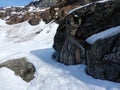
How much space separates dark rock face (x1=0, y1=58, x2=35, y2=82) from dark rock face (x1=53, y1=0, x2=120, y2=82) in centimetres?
290

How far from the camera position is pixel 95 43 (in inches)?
806

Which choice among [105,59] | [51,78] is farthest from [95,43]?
[51,78]

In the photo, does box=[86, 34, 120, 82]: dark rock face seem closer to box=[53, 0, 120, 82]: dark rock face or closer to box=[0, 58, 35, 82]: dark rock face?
box=[53, 0, 120, 82]: dark rock face

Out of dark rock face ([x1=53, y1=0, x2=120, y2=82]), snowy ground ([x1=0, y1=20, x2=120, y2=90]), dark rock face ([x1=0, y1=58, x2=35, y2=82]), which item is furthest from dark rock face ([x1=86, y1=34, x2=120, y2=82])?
dark rock face ([x1=0, y1=58, x2=35, y2=82])

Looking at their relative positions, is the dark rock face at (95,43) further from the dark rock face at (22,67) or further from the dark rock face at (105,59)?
the dark rock face at (22,67)

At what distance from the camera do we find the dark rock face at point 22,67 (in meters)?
24.8

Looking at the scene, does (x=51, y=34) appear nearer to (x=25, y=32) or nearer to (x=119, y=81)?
(x=25, y=32)

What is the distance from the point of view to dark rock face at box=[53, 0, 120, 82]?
18828 millimetres

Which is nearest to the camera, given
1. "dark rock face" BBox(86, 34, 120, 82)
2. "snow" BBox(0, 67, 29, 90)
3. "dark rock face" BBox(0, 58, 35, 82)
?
"dark rock face" BBox(86, 34, 120, 82)

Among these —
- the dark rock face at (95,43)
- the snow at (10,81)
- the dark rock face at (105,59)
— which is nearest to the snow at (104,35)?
the dark rock face at (95,43)

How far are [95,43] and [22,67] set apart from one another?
808 cm

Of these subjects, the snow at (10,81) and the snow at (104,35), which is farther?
the snow at (10,81)

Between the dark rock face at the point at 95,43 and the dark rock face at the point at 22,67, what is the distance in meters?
2.90

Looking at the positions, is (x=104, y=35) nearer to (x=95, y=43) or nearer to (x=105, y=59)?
(x=95, y=43)
